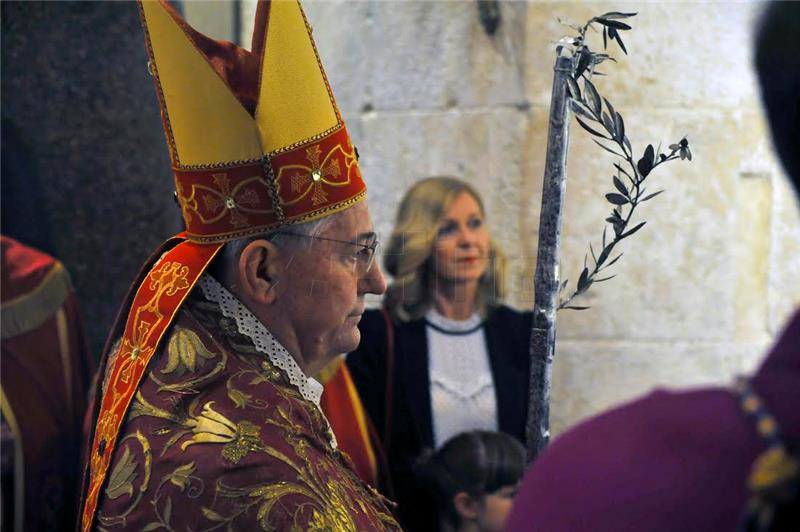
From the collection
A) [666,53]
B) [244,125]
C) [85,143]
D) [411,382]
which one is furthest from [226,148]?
[85,143]

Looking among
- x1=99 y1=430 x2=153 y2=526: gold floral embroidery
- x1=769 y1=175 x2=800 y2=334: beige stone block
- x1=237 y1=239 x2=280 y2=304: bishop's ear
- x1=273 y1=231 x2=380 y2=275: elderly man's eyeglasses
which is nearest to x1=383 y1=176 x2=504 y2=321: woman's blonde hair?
x1=769 y1=175 x2=800 y2=334: beige stone block

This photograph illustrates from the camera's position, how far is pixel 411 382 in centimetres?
374

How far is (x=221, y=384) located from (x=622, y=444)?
1.00 metres

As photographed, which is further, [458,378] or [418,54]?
Answer: [418,54]

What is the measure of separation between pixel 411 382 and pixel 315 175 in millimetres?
1861

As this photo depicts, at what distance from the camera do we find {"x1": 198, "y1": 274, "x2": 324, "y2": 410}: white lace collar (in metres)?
1.94

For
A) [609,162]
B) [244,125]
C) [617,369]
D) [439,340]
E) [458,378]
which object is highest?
[244,125]

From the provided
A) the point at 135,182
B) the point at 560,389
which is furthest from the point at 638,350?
the point at 135,182

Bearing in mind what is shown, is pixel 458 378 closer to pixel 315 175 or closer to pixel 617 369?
pixel 617 369

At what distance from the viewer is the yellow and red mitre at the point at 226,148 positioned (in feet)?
6.31

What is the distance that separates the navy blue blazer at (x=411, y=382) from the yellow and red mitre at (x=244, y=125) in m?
1.75

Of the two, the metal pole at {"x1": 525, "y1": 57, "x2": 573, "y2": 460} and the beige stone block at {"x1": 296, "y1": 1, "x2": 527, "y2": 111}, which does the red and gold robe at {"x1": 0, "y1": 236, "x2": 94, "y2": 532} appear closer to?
the beige stone block at {"x1": 296, "y1": 1, "x2": 527, "y2": 111}

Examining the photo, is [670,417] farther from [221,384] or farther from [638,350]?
[638,350]

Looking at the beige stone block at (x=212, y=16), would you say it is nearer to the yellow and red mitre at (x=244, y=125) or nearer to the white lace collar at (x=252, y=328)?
the yellow and red mitre at (x=244, y=125)
